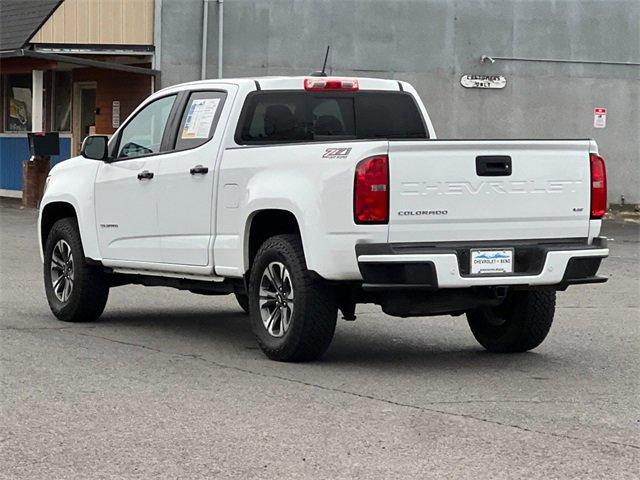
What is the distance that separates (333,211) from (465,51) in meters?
21.0

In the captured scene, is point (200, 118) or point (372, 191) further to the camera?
point (200, 118)

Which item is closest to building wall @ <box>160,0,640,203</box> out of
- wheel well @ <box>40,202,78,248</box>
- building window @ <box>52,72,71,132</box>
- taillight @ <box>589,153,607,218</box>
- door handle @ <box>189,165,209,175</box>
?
building window @ <box>52,72,71,132</box>

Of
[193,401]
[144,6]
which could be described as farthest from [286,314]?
[144,6]

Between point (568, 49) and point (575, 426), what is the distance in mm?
23337

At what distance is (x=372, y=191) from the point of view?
8109 millimetres

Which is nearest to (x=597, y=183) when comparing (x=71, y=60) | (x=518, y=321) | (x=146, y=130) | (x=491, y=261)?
(x=491, y=261)

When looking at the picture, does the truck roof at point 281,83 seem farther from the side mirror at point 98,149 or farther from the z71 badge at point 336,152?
the z71 badge at point 336,152

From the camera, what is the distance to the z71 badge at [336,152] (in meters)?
8.16

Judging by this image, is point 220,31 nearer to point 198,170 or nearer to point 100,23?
point 100,23

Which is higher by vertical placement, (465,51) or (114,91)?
(465,51)

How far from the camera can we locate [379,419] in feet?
22.8

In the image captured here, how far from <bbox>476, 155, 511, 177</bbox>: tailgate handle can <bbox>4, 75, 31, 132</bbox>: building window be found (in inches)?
930

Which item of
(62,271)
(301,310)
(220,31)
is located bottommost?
(62,271)

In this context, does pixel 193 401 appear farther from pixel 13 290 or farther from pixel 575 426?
pixel 13 290
